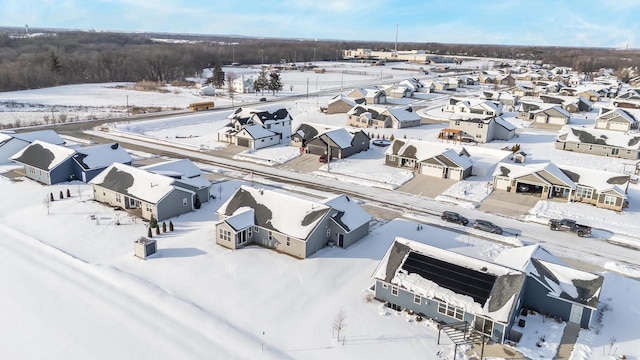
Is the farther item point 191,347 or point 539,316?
point 539,316

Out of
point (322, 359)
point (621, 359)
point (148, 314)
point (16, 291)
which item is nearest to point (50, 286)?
point (16, 291)

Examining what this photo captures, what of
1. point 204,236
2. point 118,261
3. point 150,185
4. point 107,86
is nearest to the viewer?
point 118,261

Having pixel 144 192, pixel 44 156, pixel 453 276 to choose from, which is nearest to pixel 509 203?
pixel 453 276

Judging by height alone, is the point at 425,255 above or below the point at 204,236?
above

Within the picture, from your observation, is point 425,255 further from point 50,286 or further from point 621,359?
point 50,286

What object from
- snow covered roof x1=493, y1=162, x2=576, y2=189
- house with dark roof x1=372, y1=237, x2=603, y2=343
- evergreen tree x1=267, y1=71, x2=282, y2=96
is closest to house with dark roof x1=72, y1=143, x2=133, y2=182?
house with dark roof x1=372, y1=237, x2=603, y2=343

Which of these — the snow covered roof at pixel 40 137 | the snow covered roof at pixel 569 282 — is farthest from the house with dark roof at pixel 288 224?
the snow covered roof at pixel 40 137
